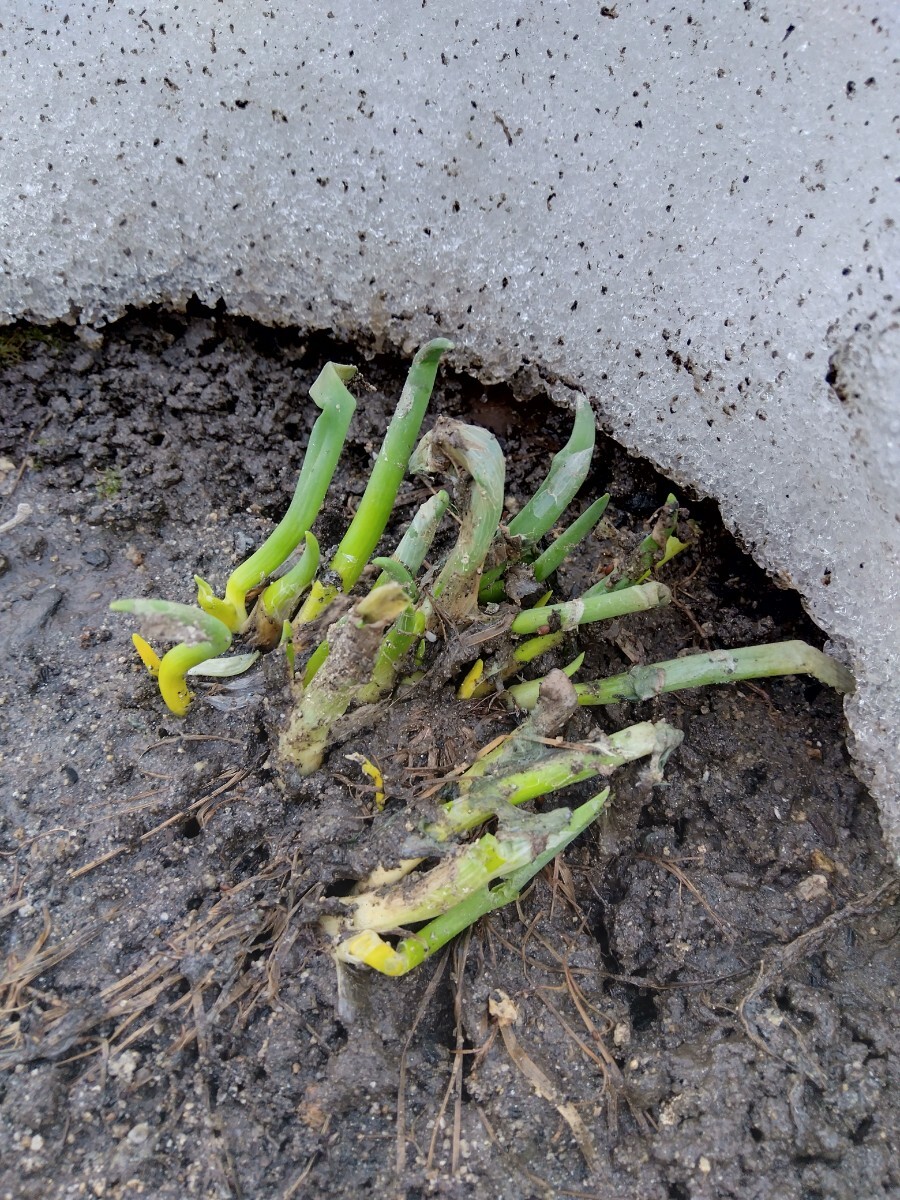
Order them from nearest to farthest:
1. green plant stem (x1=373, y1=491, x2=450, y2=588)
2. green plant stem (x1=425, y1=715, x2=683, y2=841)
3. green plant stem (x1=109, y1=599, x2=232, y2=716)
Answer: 1. green plant stem (x1=109, y1=599, x2=232, y2=716)
2. green plant stem (x1=425, y1=715, x2=683, y2=841)
3. green plant stem (x1=373, y1=491, x2=450, y2=588)

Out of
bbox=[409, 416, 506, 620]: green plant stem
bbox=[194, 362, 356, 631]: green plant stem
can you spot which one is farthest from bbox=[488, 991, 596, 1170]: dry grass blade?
bbox=[194, 362, 356, 631]: green plant stem

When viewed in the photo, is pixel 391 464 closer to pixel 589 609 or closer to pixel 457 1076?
pixel 589 609

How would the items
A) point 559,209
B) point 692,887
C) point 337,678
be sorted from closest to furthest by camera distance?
point 337,678
point 692,887
point 559,209

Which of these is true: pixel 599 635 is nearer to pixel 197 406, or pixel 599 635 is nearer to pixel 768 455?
pixel 768 455

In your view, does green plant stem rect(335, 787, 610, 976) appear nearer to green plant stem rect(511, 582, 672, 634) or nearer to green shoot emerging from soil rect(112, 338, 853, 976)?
green shoot emerging from soil rect(112, 338, 853, 976)

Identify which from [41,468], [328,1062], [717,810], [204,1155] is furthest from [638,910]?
[41,468]

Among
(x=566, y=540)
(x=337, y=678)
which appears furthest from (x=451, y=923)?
(x=566, y=540)

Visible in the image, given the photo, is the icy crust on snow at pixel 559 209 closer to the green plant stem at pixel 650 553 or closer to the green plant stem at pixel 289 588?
the green plant stem at pixel 650 553
